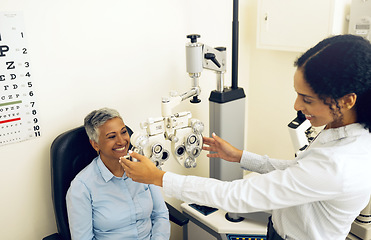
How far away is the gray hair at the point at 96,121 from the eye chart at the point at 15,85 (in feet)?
0.78

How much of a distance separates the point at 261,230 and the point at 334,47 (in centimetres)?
107

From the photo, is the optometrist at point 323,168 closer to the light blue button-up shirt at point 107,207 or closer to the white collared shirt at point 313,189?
the white collared shirt at point 313,189

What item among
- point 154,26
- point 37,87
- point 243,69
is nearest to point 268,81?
point 243,69

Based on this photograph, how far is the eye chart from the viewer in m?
1.41

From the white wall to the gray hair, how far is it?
17 centimetres

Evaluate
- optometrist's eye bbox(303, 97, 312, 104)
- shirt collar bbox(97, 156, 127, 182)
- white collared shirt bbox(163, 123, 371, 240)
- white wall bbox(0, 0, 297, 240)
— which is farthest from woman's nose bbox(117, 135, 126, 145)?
optometrist's eye bbox(303, 97, 312, 104)

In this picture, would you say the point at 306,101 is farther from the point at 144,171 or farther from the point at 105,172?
the point at 105,172

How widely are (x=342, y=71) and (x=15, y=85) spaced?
1.23 metres

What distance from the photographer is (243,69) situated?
2396 mm

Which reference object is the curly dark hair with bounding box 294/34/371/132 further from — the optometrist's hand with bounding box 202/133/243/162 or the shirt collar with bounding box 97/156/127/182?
the shirt collar with bounding box 97/156/127/182

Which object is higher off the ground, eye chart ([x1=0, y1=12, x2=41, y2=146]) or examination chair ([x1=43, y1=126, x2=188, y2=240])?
eye chart ([x1=0, y1=12, x2=41, y2=146])

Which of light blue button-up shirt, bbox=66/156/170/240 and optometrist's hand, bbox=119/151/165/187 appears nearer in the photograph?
optometrist's hand, bbox=119/151/165/187

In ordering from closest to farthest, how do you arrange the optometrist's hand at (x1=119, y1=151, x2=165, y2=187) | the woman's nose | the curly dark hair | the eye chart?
the curly dark hair, the optometrist's hand at (x1=119, y1=151, x2=165, y2=187), the eye chart, the woman's nose

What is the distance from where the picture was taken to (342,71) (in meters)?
0.96
